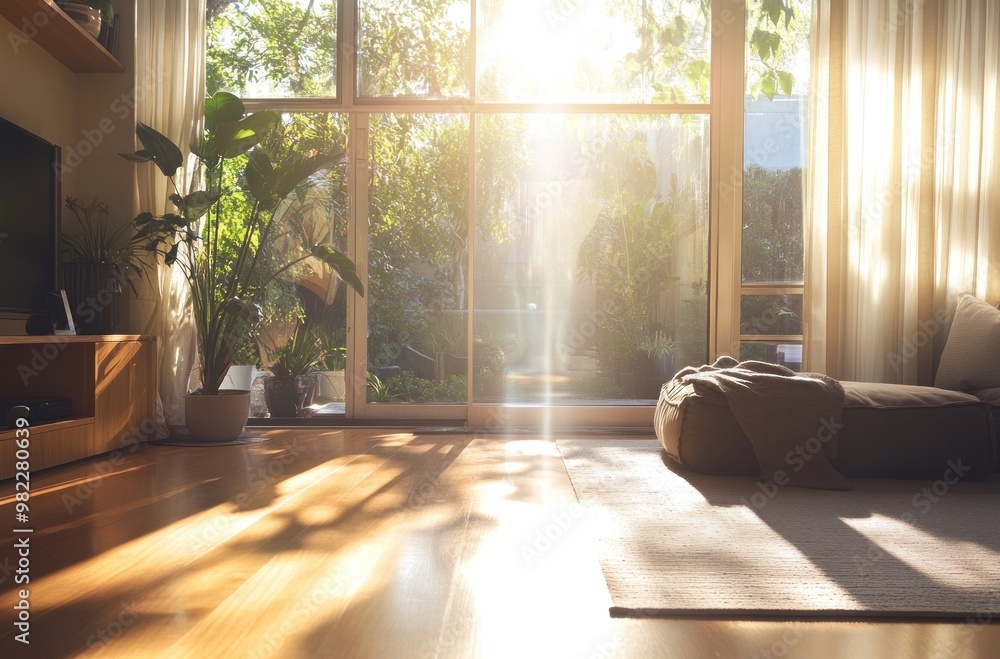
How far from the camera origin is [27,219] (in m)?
3.18

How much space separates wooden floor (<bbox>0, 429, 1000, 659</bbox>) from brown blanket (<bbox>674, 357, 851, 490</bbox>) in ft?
2.36

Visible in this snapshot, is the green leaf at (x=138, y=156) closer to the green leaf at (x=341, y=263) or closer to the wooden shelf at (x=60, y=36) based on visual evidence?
the wooden shelf at (x=60, y=36)

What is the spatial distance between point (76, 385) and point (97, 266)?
2.15 ft

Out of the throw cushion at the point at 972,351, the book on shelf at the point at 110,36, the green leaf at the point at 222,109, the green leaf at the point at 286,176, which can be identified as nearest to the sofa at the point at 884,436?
the throw cushion at the point at 972,351

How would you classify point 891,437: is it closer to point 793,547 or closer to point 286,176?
point 793,547

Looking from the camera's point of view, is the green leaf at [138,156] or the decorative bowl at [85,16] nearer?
the decorative bowl at [85,16]

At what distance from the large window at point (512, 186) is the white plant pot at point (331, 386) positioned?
0.20 ft

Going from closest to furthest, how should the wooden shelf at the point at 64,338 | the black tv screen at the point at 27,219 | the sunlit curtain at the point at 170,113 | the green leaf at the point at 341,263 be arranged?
the wooden shelf at the point at 64,338 < the black tv screen at the point at 27,219 < the green leaf at the point at 341,263 < the sunlit curtain at the point at 170,113

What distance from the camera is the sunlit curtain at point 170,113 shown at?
13.4ft

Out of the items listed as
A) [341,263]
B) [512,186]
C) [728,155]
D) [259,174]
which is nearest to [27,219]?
[259,174]

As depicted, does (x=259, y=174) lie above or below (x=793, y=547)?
above

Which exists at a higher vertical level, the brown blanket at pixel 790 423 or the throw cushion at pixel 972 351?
the throw cushion at pixel 972 351

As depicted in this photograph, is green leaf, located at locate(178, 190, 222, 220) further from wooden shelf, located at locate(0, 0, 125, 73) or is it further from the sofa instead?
the sofa

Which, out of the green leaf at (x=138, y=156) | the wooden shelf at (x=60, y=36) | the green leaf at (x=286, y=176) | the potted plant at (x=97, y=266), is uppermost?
the wooden shelf at (x=60, y=36)
